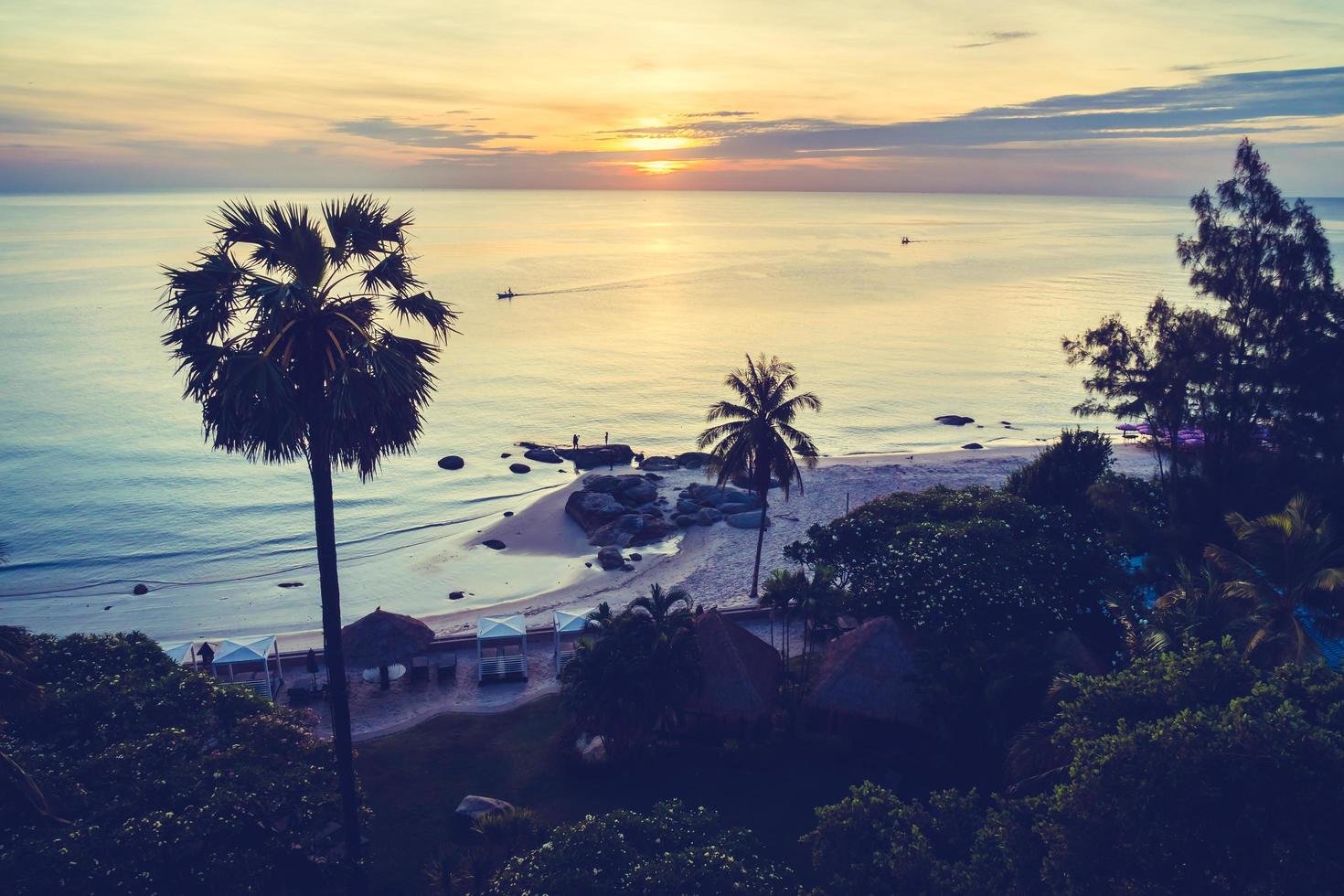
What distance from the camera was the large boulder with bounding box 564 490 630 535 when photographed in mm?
41750

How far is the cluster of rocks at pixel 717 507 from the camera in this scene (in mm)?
40950

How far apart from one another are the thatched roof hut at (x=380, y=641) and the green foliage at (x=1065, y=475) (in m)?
19.2

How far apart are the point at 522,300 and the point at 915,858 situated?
11699 centimetres

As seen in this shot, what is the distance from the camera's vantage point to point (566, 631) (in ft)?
84.5

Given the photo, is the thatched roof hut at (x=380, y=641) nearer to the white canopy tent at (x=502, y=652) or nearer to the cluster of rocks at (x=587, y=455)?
the white canopy tent at (x=502, y=652)

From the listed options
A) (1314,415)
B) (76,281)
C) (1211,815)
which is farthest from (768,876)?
(76,281)

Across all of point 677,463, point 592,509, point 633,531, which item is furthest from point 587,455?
point 633,531

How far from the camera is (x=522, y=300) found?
122875 millimetres

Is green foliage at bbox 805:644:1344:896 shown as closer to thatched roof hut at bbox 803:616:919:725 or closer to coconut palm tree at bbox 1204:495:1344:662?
coconut palm tree at bbox 1204:495:1344:662

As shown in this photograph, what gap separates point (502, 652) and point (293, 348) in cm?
1580

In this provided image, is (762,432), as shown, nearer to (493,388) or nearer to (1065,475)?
(1065,475)

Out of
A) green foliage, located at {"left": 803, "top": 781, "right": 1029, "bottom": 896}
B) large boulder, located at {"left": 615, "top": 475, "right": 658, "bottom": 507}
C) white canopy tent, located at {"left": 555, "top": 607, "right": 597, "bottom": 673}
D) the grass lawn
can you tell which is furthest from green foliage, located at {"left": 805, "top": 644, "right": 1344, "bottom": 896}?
large boulder, located at {"left": 615, "top": 475, "right": 658, "bottom": 507}

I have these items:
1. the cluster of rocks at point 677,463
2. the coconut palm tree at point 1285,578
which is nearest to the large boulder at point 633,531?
the cluster of rocks at point 677,463

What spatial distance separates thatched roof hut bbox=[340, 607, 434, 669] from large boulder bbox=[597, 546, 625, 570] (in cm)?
1341
